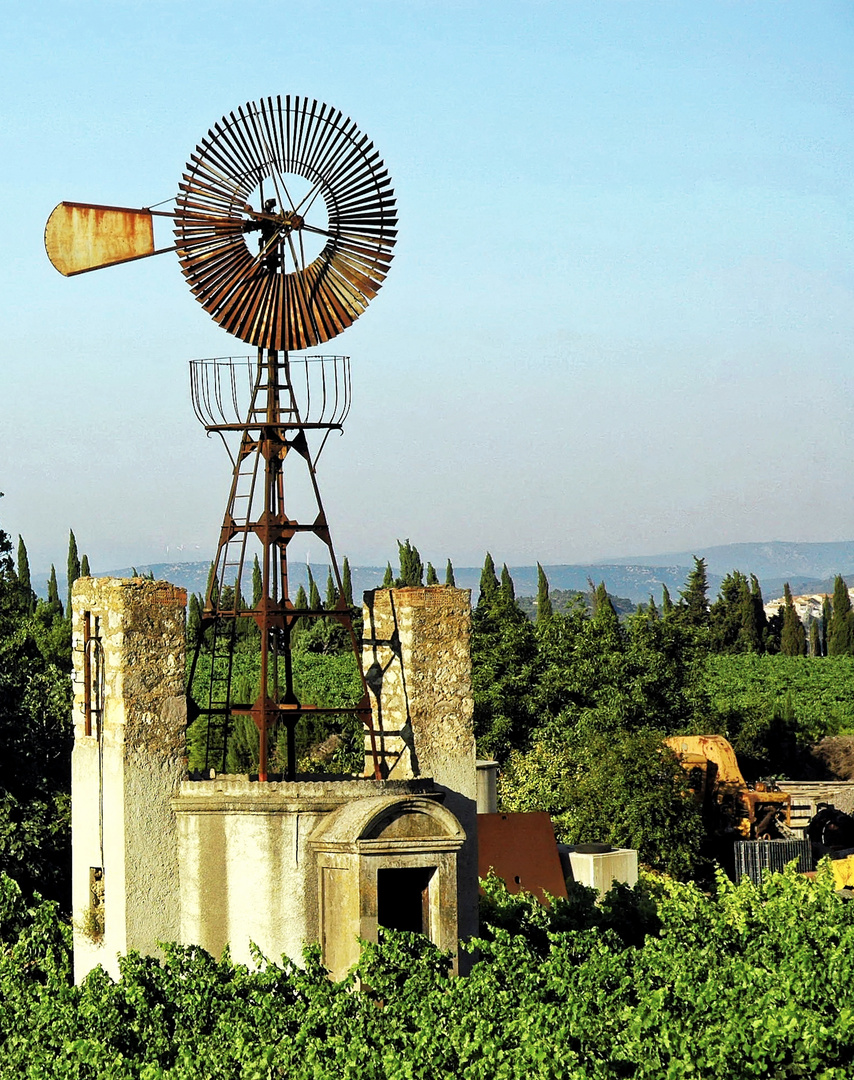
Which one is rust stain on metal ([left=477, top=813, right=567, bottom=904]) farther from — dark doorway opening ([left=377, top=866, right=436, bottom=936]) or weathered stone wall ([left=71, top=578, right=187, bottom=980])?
weathered stone wall ([left=71, top=578, right=187, bottom=980])

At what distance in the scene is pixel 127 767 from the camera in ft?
54.0

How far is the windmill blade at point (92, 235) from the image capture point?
58.1 ft

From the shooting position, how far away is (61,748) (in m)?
31.2

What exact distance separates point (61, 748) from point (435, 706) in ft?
50.4

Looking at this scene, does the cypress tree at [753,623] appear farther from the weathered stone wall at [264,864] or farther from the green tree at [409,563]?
the weathered stone wall at [264,864]

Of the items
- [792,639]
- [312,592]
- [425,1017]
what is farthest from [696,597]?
[425,1017]

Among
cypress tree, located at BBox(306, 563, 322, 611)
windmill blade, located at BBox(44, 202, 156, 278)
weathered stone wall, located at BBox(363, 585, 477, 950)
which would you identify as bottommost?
weathered stone wall, located at BBox(363, 585, 477, 950)

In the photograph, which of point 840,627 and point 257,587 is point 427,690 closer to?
point 257,587

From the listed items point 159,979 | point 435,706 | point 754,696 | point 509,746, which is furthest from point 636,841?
point 754,696

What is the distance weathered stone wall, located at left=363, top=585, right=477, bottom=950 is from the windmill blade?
188 inches

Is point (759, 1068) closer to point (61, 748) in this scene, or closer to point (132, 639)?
point (132, 639)

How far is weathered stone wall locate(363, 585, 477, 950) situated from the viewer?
17.8 meters

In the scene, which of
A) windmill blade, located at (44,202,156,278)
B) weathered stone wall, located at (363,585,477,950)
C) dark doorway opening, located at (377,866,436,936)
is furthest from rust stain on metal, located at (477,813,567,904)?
windmill blade, located at (44,202,156,278)

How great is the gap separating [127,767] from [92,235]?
5866 millimetres
